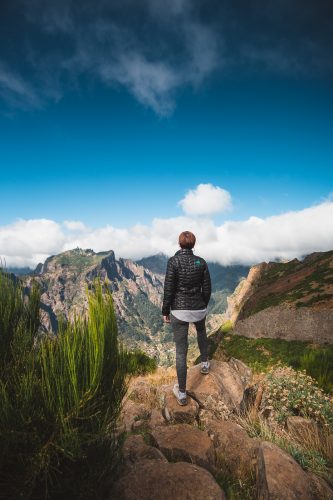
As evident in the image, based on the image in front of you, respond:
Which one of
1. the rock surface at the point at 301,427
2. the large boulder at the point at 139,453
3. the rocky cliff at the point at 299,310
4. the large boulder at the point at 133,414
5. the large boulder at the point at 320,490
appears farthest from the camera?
the rocky cliff at the point at 299,310

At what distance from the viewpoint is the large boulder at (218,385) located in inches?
277

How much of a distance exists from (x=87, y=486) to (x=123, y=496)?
524 millimetres

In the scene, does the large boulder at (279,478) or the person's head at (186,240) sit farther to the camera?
the person's head at (186,240)

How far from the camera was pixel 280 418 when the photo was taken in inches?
244

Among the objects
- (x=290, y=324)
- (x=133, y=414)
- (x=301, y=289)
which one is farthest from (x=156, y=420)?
(x=301, y=289)

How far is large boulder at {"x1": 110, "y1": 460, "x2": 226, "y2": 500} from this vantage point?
120 inches

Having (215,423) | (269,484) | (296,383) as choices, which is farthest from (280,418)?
(269,484)

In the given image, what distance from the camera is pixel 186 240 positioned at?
6.56 m

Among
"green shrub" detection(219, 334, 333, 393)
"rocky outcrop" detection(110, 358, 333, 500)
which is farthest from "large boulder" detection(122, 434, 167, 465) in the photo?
"green shrub" detection(219, 334, 333, 393)

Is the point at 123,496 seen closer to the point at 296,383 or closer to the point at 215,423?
the point at 215,423

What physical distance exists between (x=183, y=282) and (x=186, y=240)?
99cm

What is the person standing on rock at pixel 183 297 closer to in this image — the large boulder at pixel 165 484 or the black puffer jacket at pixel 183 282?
the black puffer jacket at pixel 183 282

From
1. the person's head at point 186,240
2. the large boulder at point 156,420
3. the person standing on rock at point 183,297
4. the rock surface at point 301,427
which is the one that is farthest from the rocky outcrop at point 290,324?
the person's head at point 186,240

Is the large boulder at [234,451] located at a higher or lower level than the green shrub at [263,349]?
higher
